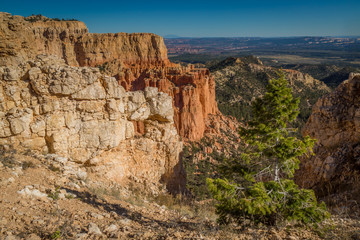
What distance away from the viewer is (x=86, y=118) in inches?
390

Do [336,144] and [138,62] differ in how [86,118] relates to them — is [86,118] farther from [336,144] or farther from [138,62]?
[138,62]

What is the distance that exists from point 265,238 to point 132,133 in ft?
25.0

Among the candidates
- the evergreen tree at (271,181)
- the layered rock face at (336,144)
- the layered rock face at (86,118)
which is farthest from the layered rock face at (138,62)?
the layered rock face at (336,144)

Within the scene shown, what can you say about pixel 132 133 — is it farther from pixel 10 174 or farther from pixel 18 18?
pixel 18 18

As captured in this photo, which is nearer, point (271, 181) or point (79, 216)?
point (79, 216)

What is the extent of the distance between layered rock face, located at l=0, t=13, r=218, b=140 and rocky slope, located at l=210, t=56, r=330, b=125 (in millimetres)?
12491

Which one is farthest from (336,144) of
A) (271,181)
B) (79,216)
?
(79,216)

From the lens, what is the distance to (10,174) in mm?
6762

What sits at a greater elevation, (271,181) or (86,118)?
(86,118)

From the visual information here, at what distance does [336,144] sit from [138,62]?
58187 millimetres

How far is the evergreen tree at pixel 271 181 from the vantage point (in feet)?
19.5

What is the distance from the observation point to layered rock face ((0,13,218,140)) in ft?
130

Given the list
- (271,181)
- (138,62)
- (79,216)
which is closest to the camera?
(79,216)

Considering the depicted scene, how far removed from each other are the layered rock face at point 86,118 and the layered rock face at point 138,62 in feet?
49.1
